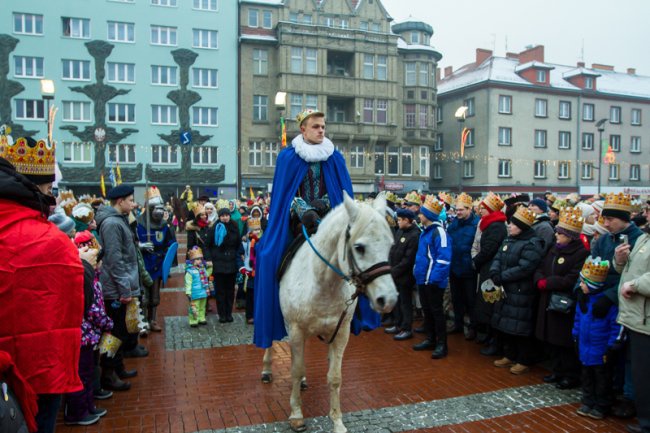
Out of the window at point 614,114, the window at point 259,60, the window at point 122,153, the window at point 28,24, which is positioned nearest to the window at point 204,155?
the window at point 122,153

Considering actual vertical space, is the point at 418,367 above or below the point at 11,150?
below

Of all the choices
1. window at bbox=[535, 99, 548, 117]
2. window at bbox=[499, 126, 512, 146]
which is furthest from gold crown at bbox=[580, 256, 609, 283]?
window at bbox=[535, 99, 548, 117]

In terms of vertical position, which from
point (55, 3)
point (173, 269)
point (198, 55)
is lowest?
point (173, 269)

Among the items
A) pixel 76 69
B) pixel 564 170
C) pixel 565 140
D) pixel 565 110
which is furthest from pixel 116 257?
pixel 565 110

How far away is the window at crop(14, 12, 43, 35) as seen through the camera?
114 feet

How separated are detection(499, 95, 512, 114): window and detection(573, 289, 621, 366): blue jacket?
134 ft

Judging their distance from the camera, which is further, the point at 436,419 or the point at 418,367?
the point at 418,367

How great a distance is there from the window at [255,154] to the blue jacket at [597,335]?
3499 centimetres

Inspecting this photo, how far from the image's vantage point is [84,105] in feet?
118

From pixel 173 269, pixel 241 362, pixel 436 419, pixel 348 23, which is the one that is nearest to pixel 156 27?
pixel 348 23

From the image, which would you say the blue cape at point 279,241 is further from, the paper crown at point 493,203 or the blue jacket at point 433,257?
the paper crown at point 493,203

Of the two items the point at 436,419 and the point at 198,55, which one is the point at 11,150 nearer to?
the point at 436,419

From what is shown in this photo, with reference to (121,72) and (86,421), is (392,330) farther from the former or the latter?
(121,72)

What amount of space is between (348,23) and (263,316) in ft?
129
